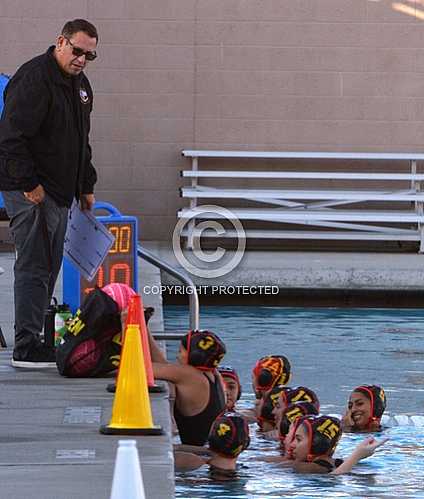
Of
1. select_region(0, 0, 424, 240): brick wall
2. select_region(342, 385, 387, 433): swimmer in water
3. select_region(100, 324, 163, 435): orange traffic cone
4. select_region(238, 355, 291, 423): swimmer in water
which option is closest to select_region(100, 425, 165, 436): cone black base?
select_region(100, 324, 163, 435): orange traffic cone

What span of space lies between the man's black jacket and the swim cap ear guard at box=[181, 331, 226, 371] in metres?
0.97

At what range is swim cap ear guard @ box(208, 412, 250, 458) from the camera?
6.54m

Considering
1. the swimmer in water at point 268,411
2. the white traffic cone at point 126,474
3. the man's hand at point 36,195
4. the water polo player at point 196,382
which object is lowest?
the swimmer in water at point 268,411

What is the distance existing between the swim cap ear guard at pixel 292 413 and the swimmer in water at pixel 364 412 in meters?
0.72

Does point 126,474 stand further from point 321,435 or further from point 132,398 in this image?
point 321,435

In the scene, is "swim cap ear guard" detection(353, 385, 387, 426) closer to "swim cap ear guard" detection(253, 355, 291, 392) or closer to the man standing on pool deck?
"swim cap ear guard" detection(253, 355, 291, 392)

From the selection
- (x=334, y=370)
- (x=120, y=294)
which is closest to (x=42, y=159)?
(x=120, y=294)

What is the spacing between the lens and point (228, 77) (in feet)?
52.4

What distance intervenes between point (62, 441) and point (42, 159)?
6.68 feet

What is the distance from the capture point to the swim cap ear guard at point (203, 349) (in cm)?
683

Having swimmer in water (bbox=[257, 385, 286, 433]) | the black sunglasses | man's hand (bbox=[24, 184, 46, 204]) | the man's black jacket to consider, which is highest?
the black sunglasses

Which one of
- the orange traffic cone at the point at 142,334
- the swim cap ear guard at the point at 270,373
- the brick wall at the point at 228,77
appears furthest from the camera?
the brick wall at the point at 228,77

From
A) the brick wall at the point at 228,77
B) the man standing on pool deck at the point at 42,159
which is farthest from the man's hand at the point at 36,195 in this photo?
the brick wall at the point at 228,77

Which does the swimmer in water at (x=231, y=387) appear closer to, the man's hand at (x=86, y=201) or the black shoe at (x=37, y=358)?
the black shoe at (x=37, y=358)
